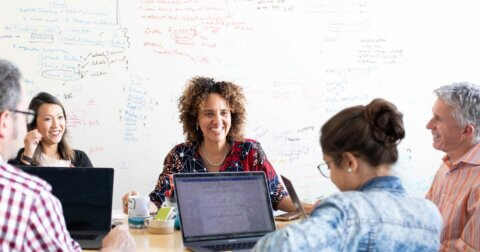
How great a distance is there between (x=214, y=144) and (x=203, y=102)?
23 centimetres

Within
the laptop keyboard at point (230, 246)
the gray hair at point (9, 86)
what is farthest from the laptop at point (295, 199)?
the gray hair at point (9, 86)

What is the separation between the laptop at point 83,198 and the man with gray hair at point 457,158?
4.19 feet

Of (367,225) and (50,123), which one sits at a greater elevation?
(50,123)

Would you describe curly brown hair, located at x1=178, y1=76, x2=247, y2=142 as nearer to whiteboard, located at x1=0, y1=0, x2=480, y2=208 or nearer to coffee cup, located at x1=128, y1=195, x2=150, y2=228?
coffee cup, located at x1=128, y1=195, x2=150, y2=228

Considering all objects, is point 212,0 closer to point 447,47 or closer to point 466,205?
point 447,47

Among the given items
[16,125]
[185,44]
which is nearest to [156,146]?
[185,44]

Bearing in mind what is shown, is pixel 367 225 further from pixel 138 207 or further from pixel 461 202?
pixel 138 207

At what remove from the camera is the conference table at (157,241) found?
6.66 ft

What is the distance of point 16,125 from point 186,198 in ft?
2.45

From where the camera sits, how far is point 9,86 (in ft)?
4.82

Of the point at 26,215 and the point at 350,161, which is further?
the point at 350,161

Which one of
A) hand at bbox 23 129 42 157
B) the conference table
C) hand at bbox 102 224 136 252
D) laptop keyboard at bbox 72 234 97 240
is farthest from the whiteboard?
hand at bbox 102 224 136 252

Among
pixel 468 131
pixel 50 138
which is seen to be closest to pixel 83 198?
pixel 50 138

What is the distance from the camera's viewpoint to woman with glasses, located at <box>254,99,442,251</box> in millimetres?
1273
